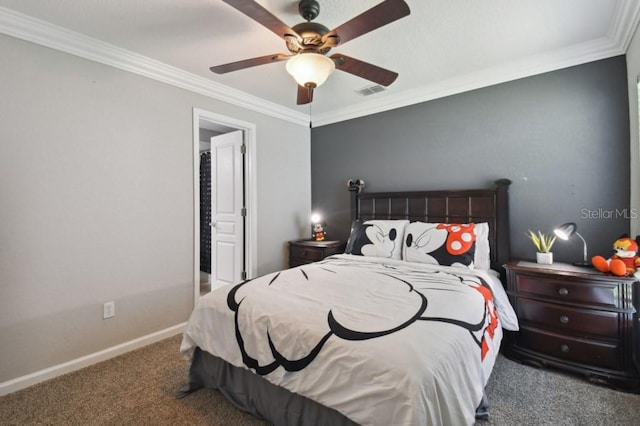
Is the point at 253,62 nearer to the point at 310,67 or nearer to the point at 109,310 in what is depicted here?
the point at 310,67

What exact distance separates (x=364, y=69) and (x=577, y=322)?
2.31 metres

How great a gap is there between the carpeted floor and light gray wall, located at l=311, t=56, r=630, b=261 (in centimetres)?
111

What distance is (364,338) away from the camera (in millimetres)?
1256

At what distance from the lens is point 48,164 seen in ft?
7.09

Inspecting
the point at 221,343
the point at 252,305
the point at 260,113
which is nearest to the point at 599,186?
the point at 252,305

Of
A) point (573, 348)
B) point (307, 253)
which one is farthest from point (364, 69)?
Answer: point (573, 348)

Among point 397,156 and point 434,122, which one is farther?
point 397,156

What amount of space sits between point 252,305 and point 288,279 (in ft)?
1.45

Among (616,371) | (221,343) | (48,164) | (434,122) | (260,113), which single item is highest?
(260,113)

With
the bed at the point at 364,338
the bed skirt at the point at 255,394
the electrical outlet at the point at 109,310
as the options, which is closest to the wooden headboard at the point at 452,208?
the bed at the point at 364,338

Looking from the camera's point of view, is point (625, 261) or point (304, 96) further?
point (304, 96)

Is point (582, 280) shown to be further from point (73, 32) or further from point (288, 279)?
point (73, 32)

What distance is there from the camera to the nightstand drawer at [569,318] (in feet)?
6.57

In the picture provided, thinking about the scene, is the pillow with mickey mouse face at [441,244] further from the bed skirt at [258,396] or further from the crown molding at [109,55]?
the crown molding at [109,55]
